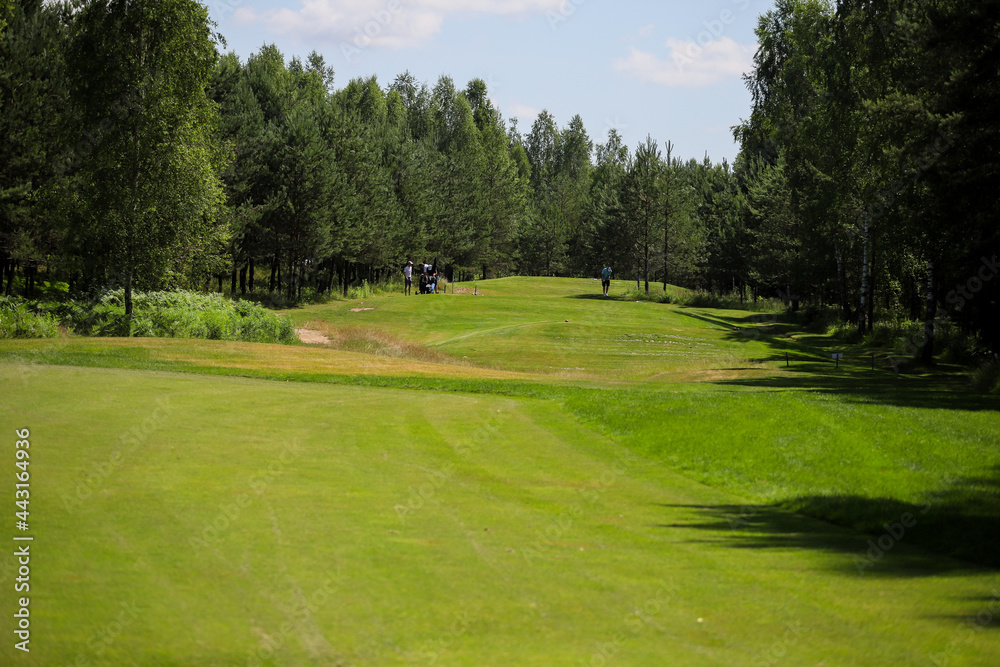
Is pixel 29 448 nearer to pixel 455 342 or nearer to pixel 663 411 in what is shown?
pixel 663 411

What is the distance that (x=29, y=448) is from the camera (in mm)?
10094

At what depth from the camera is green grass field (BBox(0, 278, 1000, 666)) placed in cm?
558

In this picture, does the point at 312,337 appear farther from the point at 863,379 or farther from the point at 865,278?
the point at 865,278

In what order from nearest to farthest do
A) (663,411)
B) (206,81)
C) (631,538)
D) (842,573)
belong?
(842,573) < (631,538) < (663,411) < (206,81)

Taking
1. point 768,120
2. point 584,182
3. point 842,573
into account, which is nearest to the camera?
point 842,573

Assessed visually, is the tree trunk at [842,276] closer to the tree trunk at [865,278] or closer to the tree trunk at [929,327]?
the tree trunk at [865,278]

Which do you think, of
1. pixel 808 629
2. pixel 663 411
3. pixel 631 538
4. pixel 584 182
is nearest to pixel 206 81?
pixel 663 411

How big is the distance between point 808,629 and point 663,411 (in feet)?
37.8

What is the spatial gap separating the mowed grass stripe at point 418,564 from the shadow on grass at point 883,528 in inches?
3.5

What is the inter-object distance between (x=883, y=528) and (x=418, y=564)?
233 inches

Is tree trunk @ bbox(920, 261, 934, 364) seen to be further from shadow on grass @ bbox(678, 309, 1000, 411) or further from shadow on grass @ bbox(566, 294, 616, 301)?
shadow on grass @ bbox(566, 294, 616, 301)

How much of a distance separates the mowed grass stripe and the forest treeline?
58.1 feet

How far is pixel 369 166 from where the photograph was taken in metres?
69.0

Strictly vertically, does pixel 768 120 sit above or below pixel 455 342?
above
